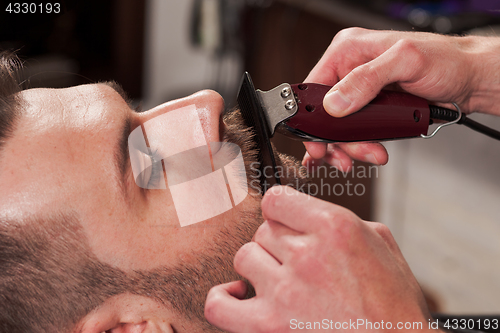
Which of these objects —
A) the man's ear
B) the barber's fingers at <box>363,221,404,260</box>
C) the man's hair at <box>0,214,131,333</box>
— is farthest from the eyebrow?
the barber's fingers at <box>363,221,404,260</box>

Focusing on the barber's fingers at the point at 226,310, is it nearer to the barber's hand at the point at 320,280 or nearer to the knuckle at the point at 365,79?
the barber's hand at the point at 320,280

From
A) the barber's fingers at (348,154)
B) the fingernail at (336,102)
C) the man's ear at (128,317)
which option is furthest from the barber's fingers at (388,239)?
the man's ear at (128,317)

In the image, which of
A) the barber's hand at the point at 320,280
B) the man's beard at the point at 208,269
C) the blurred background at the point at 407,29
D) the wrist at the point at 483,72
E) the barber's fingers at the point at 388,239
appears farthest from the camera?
the blurred background at the point at 407,29

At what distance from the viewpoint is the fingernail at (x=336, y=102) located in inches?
28.6

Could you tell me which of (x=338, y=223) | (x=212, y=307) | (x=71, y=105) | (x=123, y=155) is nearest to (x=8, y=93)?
(x=71, y=105)

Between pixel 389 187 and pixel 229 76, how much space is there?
1.08m

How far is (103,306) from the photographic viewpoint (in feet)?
2.43

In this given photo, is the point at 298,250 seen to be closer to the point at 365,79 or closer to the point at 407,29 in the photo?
the point at 365,79

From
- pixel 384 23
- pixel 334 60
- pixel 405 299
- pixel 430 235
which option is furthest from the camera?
pixel 430 235

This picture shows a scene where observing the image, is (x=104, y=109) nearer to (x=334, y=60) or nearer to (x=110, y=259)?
(x=110, y=259)

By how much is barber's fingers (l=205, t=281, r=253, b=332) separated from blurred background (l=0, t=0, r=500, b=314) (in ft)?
3.58

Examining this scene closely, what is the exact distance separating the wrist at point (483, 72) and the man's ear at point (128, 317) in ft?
2.84

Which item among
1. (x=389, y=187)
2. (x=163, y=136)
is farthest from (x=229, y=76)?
(x=163, y=136)

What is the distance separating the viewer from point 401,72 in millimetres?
778
